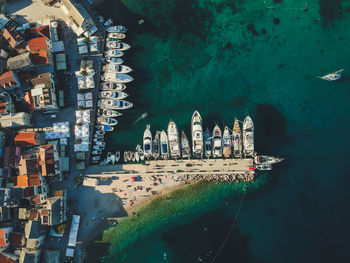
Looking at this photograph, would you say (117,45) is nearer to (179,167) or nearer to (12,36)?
(12,36)

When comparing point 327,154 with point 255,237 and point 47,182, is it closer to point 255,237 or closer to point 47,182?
point 255,237

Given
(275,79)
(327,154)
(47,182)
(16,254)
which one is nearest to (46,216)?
(47,182)

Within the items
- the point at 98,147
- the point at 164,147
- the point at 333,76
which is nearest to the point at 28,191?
the point at 98,147

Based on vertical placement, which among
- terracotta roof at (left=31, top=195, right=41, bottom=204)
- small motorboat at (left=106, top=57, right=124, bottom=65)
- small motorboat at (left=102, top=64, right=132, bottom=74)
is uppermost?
small motorboat at (left=106, top=57, right=124, bottom=65)

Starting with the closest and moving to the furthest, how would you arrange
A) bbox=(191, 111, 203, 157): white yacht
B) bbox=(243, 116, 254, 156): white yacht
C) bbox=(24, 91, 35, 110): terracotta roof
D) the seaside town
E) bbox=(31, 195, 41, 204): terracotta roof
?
bbox=(31, 195, 41, 204): terracotta roof < the seaside town < bbox=(24, 91, 35, 110): terracotta roof < bbox=(243, 116, 254, 156): white yacht < bbox=(191, 111, 203, 157): white yacht

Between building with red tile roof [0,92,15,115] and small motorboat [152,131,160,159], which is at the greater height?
building with red tile roof [0,92,15,115]

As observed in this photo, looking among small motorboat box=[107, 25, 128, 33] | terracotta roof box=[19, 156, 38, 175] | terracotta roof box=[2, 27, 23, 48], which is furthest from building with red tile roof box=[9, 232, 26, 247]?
small motorboat box=[107, 25, 128, 33]

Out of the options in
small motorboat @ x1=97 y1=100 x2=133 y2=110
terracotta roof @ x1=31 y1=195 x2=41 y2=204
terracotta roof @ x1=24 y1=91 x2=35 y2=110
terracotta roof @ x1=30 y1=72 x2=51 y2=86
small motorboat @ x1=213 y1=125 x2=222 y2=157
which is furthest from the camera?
small motorboat @ x1=213 y1=125 x2=222 y2=157

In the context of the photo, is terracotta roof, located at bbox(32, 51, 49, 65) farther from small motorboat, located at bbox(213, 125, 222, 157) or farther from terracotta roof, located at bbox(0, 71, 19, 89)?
small motorboat, located at bbox(213, 125, 222, 157)
